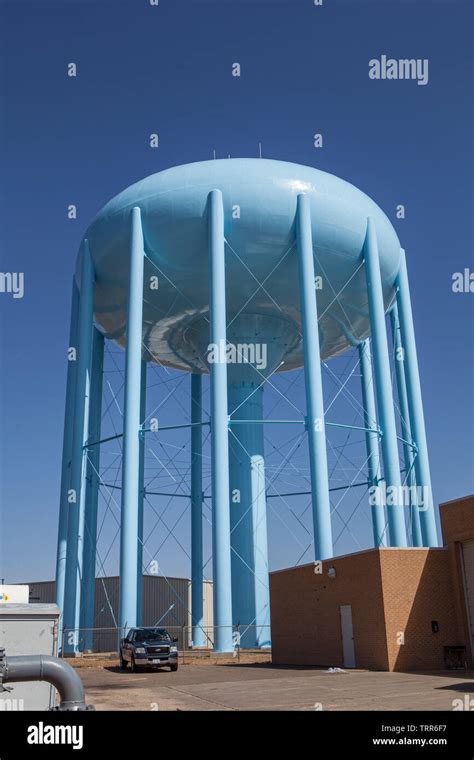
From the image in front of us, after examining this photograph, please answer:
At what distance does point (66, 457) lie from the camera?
30.5 metres

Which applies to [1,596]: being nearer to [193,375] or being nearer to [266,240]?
[266,240]

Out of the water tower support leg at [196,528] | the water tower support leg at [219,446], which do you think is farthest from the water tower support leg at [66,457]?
the water tower support leg at [219,446]

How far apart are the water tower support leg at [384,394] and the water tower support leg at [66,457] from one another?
12.0 meters

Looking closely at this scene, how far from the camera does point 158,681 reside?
60.9ft

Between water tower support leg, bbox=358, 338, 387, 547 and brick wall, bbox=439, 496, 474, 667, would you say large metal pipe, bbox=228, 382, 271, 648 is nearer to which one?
water tower support leg, bbox=358, 338, 387, 547

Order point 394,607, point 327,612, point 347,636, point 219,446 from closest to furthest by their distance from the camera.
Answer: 1. point 394,607
2. point 347,636
3. point 327,612
4. point 219,446

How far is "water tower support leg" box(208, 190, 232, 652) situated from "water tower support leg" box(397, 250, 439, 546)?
7.80 metres

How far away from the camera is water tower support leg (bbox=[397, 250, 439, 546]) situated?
2764cm

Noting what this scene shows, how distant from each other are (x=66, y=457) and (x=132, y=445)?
595cm

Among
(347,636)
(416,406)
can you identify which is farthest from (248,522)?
(347,636)

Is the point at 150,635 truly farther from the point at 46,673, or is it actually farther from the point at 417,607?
the point at 46,673

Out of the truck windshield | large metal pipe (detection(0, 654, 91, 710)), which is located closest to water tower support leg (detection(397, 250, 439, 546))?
the truck windshield

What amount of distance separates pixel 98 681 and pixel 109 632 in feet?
76.1

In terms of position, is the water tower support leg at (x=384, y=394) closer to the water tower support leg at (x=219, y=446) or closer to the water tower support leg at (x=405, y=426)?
the water tower support leg at (x=405, y=426)
